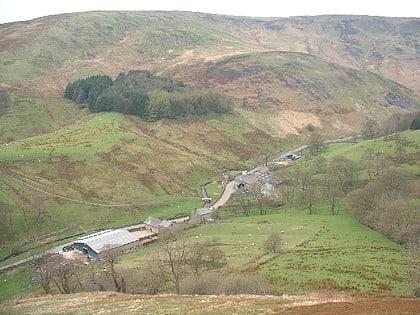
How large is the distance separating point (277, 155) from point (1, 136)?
108 meters

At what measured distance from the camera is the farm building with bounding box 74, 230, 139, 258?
86.7 metres

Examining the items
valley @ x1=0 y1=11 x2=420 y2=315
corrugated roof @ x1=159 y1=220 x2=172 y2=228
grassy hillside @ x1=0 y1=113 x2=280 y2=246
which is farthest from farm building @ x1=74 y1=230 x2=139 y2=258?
grassy hillside @ x1=0 y1=113 x2=280 y2=246

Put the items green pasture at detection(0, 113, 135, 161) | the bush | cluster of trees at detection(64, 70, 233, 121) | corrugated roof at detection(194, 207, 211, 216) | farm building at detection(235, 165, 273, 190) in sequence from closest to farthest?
corrugated roof at detection(194, 207, 211, 216), green pasture at detection(0, 113, 135, 161), farm building at detection(235, 165, 273, 190), the bush, cluster of trees at detection(64, 70, 233, 121)

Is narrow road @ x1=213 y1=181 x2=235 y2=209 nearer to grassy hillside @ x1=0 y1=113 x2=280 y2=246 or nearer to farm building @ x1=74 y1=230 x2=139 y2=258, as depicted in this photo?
grassy hillside @ x1=0 y1=113 x2=280 y2=246

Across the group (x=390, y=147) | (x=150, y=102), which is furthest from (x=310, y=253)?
(x=150, y=102)

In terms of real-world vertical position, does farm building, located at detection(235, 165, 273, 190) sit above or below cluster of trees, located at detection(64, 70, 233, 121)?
A: below

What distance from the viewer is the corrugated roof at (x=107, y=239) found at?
287ft

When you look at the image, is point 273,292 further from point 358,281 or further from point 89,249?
point 89,249

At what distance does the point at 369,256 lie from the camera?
2311 inches

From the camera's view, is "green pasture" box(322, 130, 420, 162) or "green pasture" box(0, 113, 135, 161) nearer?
"green pasture" box(322, 130, 420, 162)

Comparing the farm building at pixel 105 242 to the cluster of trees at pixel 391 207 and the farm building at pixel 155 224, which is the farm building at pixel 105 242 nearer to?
the farm building at pixel 155 224

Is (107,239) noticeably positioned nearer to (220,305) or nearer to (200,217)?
(200,217)

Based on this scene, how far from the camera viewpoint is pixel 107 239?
91.3m

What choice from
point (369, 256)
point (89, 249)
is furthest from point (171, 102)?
point (369, 256)
